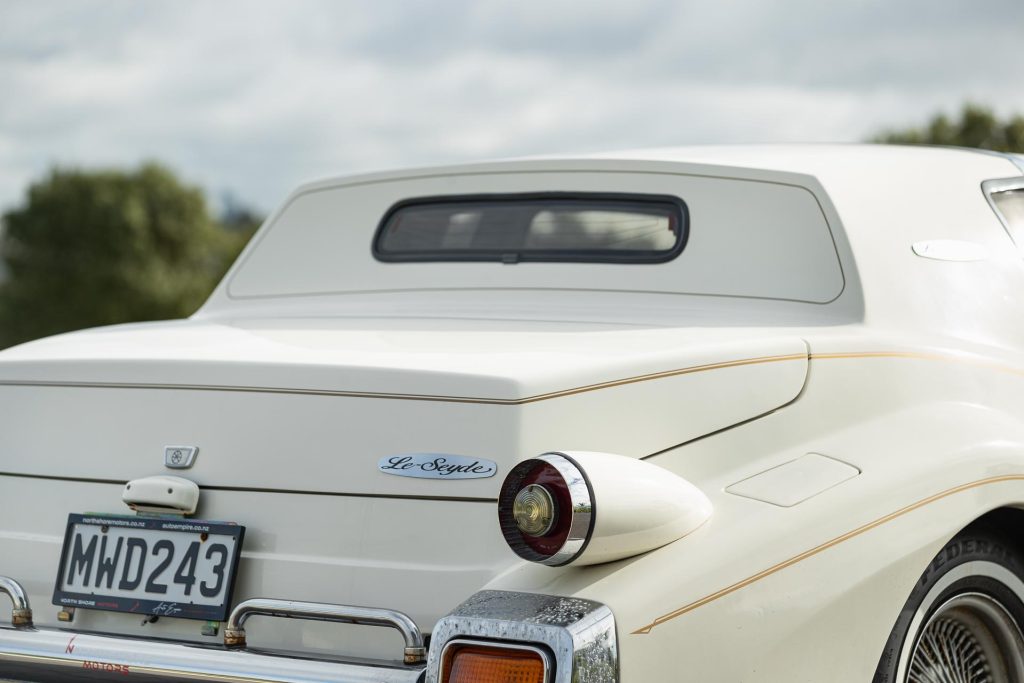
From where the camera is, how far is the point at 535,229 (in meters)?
4.07

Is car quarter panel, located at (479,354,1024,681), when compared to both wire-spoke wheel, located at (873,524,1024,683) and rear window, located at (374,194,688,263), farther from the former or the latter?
rear window, located at (374,194,688,263)

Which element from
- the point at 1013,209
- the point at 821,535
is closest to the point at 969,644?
the point at 821,535

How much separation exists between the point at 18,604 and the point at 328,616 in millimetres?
820

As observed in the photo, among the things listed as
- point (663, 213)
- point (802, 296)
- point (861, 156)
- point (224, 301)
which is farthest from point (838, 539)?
point (224, 301)

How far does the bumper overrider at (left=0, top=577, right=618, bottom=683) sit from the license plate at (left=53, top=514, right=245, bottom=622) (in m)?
0.08

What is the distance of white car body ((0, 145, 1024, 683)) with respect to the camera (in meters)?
2.54

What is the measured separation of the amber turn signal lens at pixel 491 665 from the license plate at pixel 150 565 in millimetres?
645

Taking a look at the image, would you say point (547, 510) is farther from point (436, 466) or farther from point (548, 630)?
point (436, 466)

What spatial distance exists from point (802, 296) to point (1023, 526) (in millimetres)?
810

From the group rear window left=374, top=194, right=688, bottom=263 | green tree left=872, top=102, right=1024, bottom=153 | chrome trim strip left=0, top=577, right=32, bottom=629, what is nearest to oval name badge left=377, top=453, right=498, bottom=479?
chrome trim strip left=0, top=577, right=32, bottom=629

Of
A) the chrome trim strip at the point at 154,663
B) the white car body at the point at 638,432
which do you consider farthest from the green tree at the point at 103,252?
the chrome trim strip at the point at 154,663

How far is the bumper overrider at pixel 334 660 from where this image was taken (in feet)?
7.39

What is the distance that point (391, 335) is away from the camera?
3162mm

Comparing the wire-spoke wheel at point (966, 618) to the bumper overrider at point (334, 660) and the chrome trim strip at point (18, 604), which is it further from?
the chrome trim strip at point (18, 604)
